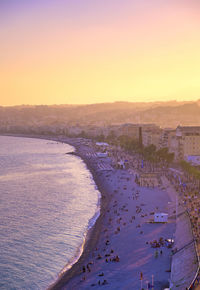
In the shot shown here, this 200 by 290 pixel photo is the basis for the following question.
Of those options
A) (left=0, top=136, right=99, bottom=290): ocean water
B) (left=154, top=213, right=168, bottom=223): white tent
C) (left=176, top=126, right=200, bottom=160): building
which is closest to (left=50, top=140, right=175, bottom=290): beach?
(left=154, top=213, right=168, bottom=223): white tent

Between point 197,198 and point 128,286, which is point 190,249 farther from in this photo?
point 197,198

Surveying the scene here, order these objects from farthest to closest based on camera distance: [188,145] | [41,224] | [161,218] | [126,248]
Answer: [188,145] → [41,224] → [161,218] → [126,248]

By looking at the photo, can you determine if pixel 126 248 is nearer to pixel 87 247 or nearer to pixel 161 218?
pixel 87 247

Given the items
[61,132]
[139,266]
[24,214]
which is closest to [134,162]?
[24,214]

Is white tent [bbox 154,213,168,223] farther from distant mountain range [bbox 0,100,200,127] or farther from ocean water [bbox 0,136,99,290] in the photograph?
distant mountain range [bbox 0,100,200,127]

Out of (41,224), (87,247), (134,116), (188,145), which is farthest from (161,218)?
(134,116)
